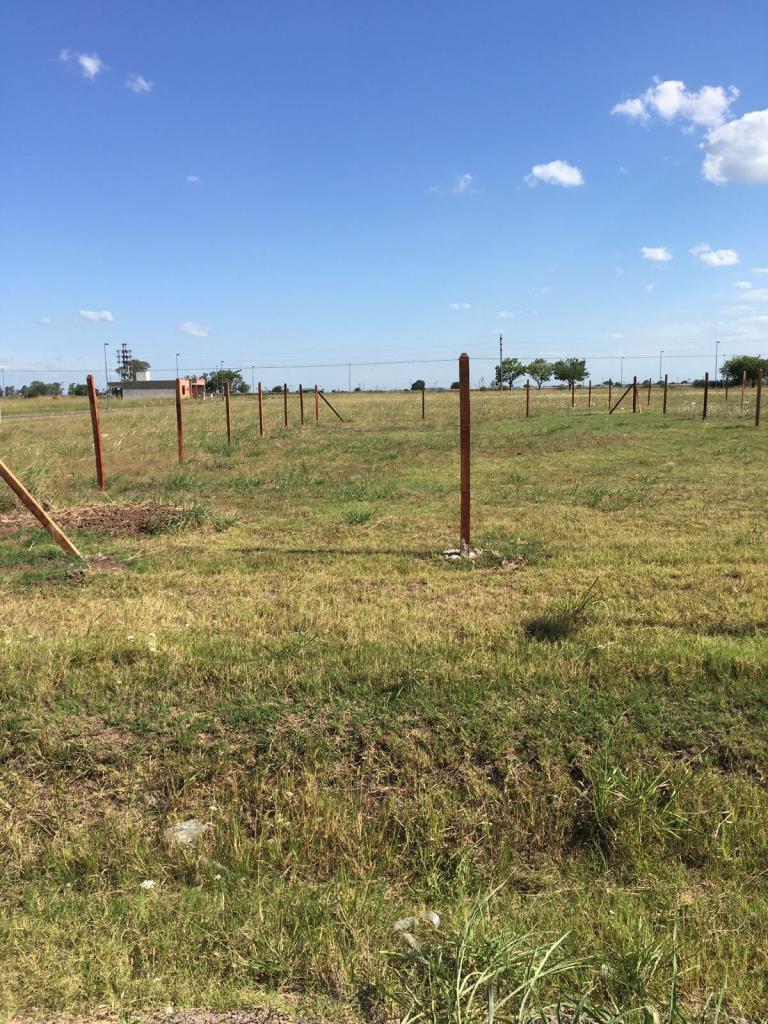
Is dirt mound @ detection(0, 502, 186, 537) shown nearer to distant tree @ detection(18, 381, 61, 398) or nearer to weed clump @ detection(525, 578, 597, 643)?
weed clump @ detection(525, 578, 597, 643)

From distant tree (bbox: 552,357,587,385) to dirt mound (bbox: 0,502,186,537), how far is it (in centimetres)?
8485

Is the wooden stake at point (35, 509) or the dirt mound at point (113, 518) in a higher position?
the wooden stake at point (35, 509)

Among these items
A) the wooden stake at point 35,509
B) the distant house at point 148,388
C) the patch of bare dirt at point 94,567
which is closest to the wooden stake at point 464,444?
the patch of bare dirt at point 94,567

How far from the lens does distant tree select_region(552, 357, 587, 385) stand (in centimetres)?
9088

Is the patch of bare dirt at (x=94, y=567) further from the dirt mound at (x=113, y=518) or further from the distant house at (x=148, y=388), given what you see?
the distant house at (x=148, y=388)

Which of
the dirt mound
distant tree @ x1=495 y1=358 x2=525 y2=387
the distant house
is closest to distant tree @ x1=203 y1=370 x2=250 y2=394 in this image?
the distant house

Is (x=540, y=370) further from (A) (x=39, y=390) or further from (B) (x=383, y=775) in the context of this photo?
(B) (x=383, y=775)

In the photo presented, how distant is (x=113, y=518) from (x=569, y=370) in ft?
303

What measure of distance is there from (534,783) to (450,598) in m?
2.29

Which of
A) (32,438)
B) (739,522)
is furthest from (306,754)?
(32,438)

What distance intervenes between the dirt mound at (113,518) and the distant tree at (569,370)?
84852mm

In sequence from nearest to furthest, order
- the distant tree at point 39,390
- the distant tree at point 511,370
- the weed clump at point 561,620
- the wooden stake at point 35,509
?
the weed clump at point 561,620, the wooden stake at point 35,509, the distant tree at point 39,390, the distant tree at point 511,370

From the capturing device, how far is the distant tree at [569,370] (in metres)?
90.9

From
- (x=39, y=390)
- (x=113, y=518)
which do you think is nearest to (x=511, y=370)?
(x=39, y=390)
